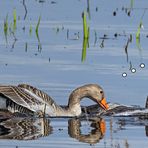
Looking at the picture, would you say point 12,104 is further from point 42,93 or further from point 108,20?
point 108,20

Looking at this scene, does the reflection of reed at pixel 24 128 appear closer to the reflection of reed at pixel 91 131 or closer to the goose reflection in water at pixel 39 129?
the goose reflection in water at pixel 39 129

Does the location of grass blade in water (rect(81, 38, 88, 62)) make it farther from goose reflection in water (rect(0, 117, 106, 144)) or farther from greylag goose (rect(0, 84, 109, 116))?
goose reflection in water (rect(0, 117, 106, 144))

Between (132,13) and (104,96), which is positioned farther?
(132,13)

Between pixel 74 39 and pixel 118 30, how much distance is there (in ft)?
5.33

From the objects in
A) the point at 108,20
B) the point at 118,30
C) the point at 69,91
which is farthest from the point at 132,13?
the point at 69,91

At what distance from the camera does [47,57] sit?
67.3ft

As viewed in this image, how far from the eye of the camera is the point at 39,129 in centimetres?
1473

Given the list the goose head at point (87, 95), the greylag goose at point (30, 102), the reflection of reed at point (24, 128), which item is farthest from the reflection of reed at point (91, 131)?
the goose head at point (87, 95)

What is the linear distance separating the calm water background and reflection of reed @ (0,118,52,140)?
16 centimetres

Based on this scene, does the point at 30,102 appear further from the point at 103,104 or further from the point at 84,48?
the point at 84,48

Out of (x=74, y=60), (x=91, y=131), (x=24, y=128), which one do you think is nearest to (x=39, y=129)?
(x=24, y=128)

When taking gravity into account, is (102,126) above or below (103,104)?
below

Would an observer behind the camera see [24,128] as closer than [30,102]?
Yes

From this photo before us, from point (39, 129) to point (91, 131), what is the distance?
671 millimetres
